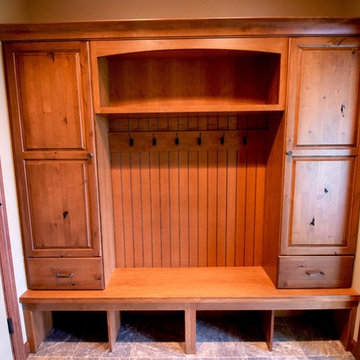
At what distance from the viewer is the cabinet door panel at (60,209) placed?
5.55ft

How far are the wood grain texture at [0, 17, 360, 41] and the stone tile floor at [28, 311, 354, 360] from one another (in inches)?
82.2

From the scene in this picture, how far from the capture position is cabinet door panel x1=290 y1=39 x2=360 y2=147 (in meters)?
1.57

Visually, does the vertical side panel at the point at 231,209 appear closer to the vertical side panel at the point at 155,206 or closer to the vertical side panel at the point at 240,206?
the vertical side panel at the point at 240,206

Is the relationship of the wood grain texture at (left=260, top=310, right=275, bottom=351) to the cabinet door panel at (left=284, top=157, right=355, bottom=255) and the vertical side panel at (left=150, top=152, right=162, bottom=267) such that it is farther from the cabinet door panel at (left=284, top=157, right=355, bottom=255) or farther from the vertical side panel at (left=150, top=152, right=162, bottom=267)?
the vertical side panel at (left=150, top=152, right=162, bottom=267)

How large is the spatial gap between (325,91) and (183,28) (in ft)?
3.15

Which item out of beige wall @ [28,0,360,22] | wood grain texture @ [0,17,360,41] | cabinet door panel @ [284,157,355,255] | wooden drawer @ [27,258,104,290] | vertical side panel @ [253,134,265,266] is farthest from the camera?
vertical side panel @ [253,134,265,266]

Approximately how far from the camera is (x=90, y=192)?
1.71 meters

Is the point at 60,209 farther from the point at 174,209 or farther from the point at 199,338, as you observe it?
the point at 199,338

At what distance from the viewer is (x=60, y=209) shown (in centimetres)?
173

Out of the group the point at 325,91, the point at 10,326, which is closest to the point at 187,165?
the point at 325,91

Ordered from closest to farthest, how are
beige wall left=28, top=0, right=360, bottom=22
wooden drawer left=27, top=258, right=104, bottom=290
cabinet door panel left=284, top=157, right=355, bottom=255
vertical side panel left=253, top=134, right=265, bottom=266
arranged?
cabinet door panel left=284, top=157, right=355, bottom=255 < wooden drawer left=27, top=258, right=104, bottom=290 < beige wall left=28, top=0, right=360, bottom=22 < vertical side panel left=253, top=134, right=265, bottom=266

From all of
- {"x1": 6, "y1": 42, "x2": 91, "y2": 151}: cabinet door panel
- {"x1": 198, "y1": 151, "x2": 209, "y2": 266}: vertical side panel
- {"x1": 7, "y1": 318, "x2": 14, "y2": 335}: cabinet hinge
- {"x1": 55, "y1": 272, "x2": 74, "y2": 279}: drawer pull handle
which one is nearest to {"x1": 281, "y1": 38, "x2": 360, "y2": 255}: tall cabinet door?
{"x1": 198, "y1": 151, "x2": 209, "y2": 266}: vertical side panel

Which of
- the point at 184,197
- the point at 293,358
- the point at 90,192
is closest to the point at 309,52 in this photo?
the point at 184,197

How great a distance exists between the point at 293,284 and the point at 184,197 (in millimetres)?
986
